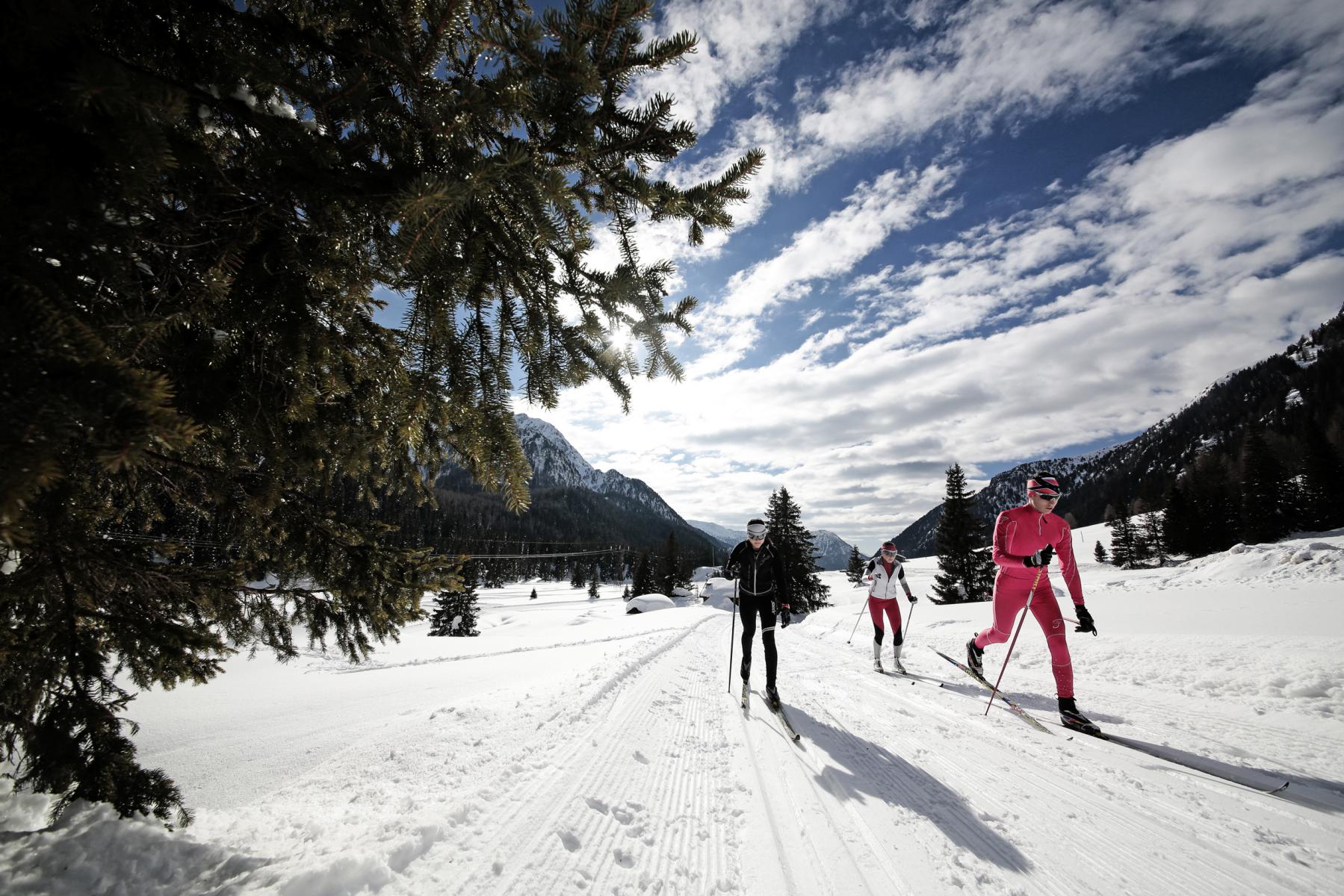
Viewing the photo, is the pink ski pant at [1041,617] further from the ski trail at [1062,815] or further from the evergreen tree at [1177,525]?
the evergreen tree at [1177,525]

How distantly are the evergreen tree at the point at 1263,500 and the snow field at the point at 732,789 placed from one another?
184ft

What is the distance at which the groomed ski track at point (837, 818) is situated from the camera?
7.99 ft

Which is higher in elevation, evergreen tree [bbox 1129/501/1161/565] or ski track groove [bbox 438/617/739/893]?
evergreen tree [bbox 1129/501/1161/565]

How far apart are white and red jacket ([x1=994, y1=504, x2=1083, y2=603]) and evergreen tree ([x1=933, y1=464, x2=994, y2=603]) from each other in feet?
95.3

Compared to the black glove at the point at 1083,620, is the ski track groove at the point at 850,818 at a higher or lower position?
lower

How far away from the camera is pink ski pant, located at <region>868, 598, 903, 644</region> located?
8250 millimetres

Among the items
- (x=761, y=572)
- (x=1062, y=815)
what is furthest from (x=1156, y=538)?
(x=1062, y=815)

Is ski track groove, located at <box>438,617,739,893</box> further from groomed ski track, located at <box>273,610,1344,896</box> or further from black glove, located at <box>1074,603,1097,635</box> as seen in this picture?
black glove, located at <box>1074,603,1097,635</box>

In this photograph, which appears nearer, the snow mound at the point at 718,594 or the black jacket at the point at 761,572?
the black jacket at the point at 761,572

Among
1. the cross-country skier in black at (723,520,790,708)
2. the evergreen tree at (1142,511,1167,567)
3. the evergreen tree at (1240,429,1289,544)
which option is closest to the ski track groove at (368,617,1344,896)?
the cross-country skier in black at (723,520,790,708)

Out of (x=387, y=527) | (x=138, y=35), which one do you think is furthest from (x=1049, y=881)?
(x=138, y=35)

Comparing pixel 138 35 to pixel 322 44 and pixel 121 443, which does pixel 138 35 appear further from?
pixel 121 443

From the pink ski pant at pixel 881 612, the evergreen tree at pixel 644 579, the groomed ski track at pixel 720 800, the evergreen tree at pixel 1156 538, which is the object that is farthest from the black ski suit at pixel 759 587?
the evergreen tree at pixel 1156 538

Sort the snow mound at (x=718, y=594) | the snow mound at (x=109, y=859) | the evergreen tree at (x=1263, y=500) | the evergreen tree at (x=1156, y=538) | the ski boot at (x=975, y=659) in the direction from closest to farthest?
the snow mound at (x=109, y=859), the ski boot at (x=975, y=659), the evergreen tree at (x=1263, y=500), the evergreen tree at (x=1156, y=538), the snow mound at (x=718, y=594)
